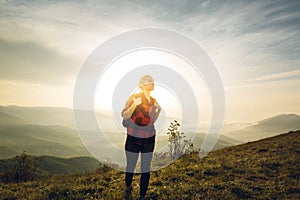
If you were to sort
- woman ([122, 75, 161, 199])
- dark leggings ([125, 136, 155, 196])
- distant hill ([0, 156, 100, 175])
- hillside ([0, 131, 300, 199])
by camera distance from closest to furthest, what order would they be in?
woman ([122, 75, 161, 199]) → dark leggings ([125, 136, 155, 196]) → hillside ([0, 131, 300, 199]) → distant hill ([0, 156, 100, 175])

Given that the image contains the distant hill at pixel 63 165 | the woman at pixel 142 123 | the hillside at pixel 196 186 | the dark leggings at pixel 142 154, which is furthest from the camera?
the distant hill at pixel 63 165

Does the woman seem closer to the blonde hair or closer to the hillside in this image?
the blonde hair

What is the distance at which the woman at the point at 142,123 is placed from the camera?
21.3ft

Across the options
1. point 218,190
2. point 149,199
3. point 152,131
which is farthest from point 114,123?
point 218,190

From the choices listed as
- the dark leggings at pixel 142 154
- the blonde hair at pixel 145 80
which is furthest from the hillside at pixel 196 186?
the blonde hair at pixel 145 80

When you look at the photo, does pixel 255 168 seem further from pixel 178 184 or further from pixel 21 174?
pixel 21 174

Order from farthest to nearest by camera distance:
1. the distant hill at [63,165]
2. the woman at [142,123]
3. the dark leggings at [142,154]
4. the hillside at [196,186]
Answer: the distant hill at [63,165]
the hillside at [196,186]
the dark leggings at [142,154]
the woman at [142,123]

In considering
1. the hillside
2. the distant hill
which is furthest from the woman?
the distant hill

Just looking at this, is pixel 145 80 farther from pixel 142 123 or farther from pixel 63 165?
pixel 63 165

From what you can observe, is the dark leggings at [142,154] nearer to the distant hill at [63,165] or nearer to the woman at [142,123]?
the woman at [142,123]

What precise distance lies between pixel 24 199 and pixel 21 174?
6.19 m

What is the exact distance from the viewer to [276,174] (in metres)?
10.6

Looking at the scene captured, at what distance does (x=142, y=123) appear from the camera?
255 inches

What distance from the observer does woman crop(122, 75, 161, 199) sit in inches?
255
